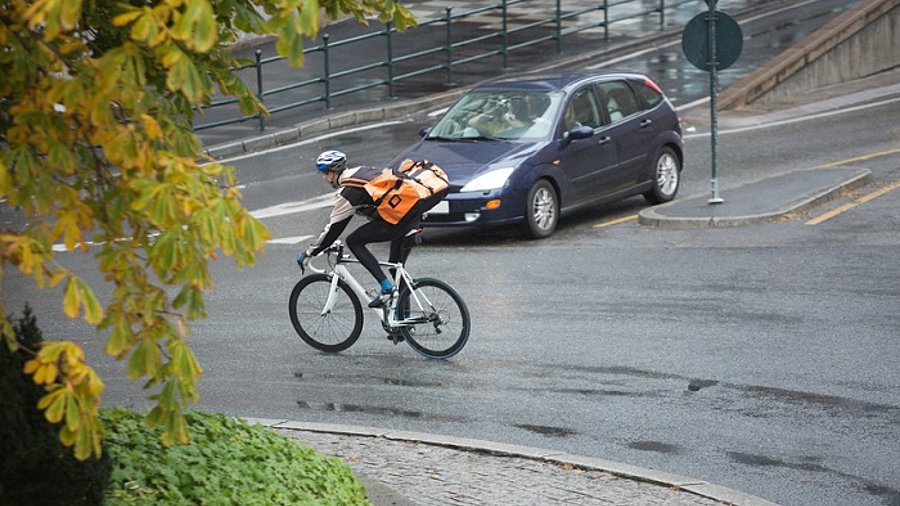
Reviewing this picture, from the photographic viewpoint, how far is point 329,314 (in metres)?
11.8

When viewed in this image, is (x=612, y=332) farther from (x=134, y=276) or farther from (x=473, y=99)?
(x=134, y=276)

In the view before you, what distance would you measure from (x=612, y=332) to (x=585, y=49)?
1914cm

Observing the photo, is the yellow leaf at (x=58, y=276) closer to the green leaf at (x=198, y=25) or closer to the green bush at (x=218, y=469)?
the green leaf at (x=198, y=25)

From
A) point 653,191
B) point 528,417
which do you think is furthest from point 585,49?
point 528,417

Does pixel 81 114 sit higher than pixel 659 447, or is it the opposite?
pixel 81 114

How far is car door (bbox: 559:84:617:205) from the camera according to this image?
16.9 meters

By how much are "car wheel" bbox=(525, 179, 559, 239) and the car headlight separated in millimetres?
365

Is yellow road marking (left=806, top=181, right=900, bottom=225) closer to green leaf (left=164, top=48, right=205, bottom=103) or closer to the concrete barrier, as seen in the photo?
the concrete barrier

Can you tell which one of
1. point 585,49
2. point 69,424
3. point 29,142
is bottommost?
point 69,424

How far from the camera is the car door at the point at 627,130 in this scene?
17594mm

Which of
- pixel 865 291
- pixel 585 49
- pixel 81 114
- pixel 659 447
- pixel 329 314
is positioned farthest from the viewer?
pixel 585 49

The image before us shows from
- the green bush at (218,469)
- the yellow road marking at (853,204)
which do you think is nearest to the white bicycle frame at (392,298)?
the green bush at (218,469)

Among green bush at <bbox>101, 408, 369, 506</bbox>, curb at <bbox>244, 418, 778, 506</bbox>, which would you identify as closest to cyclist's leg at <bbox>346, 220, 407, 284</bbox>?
curb at <bbox>244, 418, 778, 506</bbox>

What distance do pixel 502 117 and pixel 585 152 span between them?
3.52 ft
